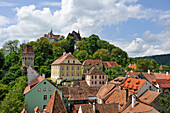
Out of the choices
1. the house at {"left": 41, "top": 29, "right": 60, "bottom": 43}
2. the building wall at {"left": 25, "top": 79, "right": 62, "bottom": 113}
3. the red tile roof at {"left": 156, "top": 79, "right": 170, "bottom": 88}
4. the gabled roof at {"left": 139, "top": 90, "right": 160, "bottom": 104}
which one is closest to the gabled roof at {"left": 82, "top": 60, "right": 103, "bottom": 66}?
the red tile roof at {"left": 156, "top": 79, "right": 170, "bottom": 88}

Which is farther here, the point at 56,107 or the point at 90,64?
the point at 90,64

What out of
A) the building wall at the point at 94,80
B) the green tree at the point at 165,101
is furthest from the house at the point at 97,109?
the building wall at the point at 94,80

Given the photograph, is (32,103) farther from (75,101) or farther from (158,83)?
(158,83)

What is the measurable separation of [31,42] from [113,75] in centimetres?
4490

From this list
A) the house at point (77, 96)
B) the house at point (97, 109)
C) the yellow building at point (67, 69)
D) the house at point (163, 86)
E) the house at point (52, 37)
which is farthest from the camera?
the house at point (52, 37)

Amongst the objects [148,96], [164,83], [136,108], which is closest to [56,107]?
[136,108]

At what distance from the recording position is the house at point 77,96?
3774 centimetres

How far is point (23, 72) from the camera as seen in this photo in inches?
2276

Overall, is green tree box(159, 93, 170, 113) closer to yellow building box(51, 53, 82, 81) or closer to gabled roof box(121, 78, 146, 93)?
gabled roof box(121, 78, 146, 93)

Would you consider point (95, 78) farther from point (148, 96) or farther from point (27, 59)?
point (27, 59)

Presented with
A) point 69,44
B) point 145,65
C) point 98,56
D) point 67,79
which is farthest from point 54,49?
point 145,65

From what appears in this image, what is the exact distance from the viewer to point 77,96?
3941cm

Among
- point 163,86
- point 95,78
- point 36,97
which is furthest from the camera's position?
point 95,78

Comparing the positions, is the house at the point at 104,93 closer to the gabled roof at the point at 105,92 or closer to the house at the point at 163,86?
the gabled roof at the point at 105,92
